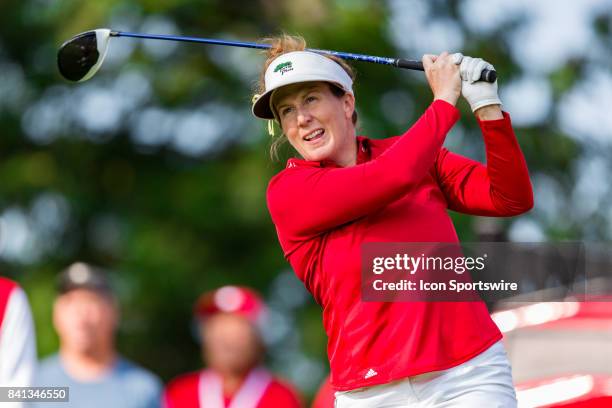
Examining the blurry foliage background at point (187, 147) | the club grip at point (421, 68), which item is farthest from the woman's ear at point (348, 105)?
the blurry foliage background at point (187, 147)

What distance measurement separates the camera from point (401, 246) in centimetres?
338

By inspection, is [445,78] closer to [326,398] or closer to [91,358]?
[91,358]

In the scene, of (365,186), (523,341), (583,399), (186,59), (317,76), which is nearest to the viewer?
(365,186)

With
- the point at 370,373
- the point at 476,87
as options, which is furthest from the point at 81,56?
the point at 370,373

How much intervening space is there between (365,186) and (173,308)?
28.3 feet

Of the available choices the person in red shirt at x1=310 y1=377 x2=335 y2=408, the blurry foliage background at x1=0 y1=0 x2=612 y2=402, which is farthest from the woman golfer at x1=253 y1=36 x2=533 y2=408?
the blurry foliage background at x1=0 y1=0 x2=612 y2=402

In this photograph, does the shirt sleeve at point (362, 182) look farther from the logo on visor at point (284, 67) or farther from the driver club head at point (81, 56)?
the driver club head at point (81, 56)

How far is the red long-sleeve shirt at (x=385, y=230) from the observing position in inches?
130

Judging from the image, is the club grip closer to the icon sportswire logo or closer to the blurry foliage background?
the icon sportswire logo

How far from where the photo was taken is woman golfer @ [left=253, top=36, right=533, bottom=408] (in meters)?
3.31

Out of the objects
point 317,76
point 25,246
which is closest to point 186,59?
point 25,246

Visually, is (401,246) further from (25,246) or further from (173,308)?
(25,246)

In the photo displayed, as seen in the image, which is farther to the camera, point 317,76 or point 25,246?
point 25,246

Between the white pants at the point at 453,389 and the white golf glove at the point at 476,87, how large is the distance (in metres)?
0.70
